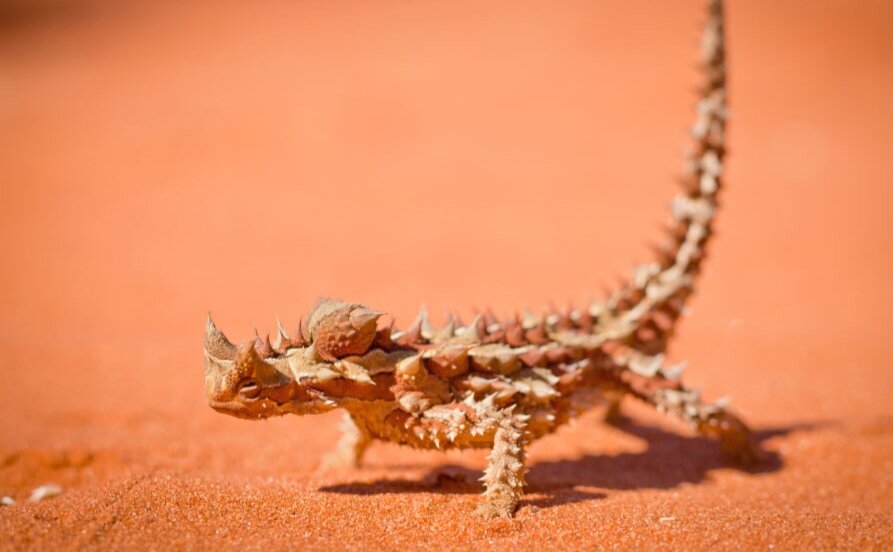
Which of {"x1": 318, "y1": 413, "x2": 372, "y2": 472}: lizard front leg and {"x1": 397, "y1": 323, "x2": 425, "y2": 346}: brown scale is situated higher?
{"x1": 397, "y1": 323, "x2": 425, "y2": 346}: brown scale

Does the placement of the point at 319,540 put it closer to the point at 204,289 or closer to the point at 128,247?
the point at 204,289

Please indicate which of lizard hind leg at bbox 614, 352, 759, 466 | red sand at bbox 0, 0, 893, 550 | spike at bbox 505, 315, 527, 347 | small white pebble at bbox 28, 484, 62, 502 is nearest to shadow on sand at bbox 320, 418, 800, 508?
red sand at bbox 0, 0, 893, 550

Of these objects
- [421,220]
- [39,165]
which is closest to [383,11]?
[39,165]

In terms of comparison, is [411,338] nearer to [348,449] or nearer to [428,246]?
[348,449]

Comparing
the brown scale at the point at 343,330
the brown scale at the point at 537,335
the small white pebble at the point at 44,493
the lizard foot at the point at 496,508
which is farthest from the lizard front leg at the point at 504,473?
the small white pebble at the point at 44,493

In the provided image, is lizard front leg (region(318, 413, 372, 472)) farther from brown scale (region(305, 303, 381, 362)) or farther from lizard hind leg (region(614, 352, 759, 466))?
lizard hind leg (region(614, 352, 759, 466))

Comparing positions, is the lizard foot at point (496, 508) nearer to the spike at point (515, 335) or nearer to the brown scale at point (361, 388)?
the brown scale at point (361, 388)
